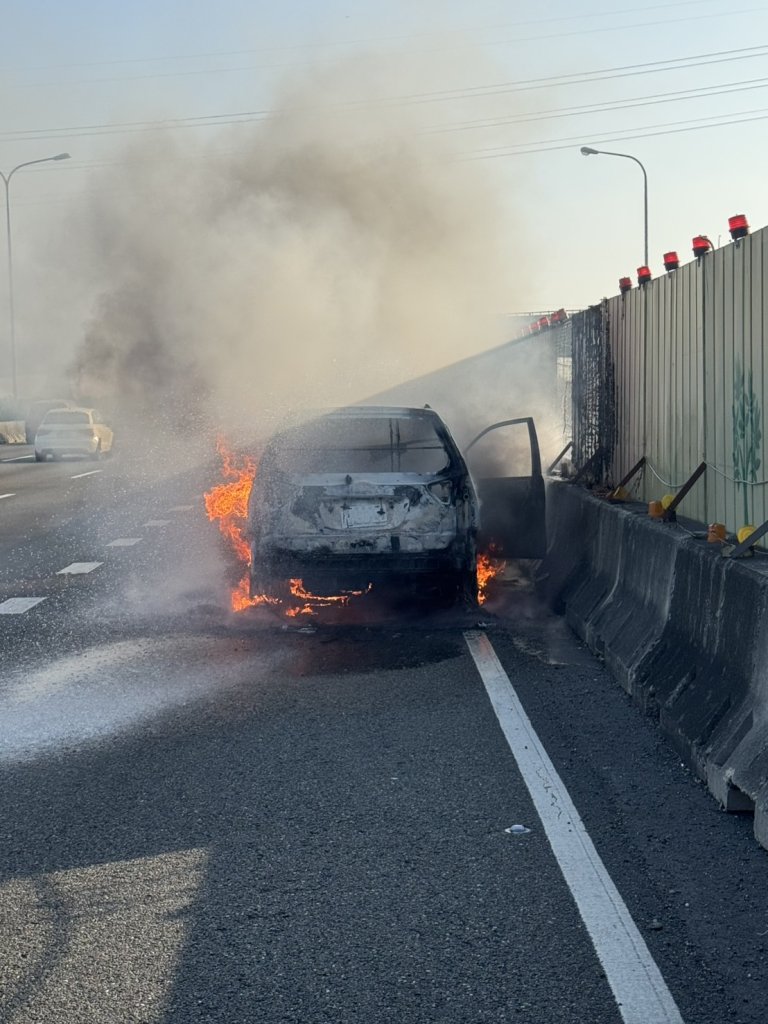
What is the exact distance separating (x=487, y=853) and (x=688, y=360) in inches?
199

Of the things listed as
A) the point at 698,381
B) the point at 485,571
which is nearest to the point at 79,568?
the point at 485,571

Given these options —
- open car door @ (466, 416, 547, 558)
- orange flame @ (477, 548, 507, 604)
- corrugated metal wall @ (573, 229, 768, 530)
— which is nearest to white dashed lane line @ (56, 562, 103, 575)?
orange flame @ (477, 548, 507, 604)

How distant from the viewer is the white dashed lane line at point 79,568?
1402cm

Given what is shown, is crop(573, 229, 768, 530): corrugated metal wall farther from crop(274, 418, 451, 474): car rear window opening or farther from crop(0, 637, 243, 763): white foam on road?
crop(0, 637, 243, 763): white foam on road

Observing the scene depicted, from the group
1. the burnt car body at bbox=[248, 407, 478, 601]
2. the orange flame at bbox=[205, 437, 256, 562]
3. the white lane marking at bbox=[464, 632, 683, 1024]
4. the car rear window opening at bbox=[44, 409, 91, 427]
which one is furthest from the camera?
the car rear window opening at bbox=[44, 409, 91, 427]

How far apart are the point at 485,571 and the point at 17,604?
3.76 m

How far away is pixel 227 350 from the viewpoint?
26.0 meters

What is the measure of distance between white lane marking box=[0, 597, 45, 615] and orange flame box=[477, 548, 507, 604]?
3.53 m

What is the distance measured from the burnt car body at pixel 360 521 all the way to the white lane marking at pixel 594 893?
283cm

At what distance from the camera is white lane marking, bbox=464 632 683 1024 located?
3738mm

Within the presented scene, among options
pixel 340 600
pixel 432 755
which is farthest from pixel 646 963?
pixel 340 600

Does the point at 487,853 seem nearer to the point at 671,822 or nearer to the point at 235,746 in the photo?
the point at 671,822

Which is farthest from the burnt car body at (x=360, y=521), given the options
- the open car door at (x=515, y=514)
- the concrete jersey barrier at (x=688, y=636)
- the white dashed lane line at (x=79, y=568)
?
the white dashed lane line at (x=79, y=568)

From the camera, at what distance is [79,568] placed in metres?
14.4
